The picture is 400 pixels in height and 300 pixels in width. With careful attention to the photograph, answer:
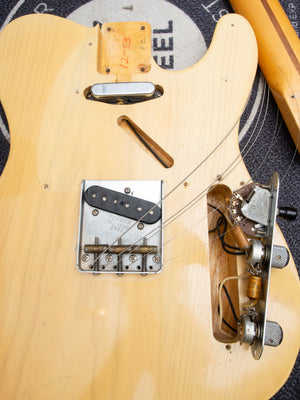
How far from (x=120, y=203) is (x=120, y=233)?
6cm

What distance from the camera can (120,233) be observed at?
0.66 meters

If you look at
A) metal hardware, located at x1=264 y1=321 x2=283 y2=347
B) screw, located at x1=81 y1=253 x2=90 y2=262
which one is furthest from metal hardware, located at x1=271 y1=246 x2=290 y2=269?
screw, located at x1=81 y1=253 x2=90 y2=262

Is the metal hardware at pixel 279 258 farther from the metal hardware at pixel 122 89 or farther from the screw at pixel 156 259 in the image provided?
the metal hardware at pixel 122 89

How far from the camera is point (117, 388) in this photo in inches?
24.0

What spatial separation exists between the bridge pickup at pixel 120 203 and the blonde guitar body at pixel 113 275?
0.03 metres

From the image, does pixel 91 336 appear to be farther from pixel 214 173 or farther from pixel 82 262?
pixel 214 173

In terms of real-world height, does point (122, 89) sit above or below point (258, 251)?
above

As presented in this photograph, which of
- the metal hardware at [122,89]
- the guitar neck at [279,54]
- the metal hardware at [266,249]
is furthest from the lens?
the guitar neck at [279,54]

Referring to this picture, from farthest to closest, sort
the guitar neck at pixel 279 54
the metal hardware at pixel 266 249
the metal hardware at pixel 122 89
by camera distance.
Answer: the guitar neck at pixel 279 54
the metal hardware at pixel 122 89
the metal hardware at pixel 266 249

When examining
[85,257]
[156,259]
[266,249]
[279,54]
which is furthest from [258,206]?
[279,54]

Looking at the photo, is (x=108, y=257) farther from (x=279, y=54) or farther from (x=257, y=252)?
(x=279, y=54)

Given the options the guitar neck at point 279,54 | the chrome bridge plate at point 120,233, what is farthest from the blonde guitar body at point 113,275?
the guitar neck at point 279,54

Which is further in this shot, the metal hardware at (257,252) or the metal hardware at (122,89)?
the metal hardware at (122,89)

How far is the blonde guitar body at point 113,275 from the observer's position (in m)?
0.61
